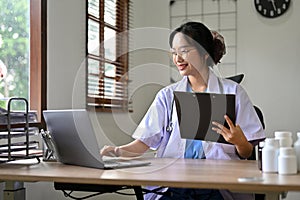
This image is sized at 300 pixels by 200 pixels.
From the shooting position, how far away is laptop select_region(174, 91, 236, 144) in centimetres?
164

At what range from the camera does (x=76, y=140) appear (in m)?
1.51

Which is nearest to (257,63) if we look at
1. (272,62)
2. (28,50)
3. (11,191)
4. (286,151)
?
(272,62)

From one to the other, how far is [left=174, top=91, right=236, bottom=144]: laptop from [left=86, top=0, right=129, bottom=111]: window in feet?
4.29

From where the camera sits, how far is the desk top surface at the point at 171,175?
1.16 metres

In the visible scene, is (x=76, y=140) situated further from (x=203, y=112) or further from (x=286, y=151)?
(x=286, y=151)

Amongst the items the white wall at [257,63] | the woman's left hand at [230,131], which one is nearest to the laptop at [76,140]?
the woman's left hand at [230,131]

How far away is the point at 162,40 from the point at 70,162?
2.57 meters

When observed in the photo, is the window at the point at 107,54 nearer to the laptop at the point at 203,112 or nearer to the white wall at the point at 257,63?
the white wall at the point at 257,63

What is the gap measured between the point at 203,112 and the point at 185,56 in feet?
1.27

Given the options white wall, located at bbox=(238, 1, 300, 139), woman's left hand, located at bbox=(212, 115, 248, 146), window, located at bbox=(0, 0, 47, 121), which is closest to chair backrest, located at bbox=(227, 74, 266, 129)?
woman's left hand, located at bbox=(212, 115, 248, 146)

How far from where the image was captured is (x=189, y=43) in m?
2.00

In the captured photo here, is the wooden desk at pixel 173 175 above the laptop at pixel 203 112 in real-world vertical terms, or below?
below

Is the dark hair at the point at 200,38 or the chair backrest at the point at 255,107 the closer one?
the dark hair at the point at 200,38

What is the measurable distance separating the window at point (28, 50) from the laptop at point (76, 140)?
0.77 metres
